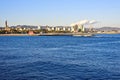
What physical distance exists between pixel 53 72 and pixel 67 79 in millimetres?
3315

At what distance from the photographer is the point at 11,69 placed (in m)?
27.1

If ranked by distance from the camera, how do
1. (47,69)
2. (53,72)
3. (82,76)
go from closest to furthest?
(82,76)
(53,72)
(47,69)

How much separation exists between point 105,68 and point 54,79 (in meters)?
7.56

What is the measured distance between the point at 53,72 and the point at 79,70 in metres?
2.79

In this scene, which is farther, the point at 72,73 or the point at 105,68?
the point at 105,68

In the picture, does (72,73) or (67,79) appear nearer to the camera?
(67,79)

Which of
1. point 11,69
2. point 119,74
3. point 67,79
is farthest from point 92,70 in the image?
point 11,69

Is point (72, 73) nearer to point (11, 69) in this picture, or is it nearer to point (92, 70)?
point (92, 70)

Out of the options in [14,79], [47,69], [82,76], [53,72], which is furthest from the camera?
[47,69]

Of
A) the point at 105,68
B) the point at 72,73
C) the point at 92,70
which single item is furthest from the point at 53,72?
the point at 105,68

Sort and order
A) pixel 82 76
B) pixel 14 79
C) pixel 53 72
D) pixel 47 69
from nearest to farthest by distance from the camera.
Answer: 1. pixel 14 79
2. pixel 82 76
3. pixel 53 72
4. pixel 47 69

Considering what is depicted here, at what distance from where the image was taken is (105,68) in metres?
27.9

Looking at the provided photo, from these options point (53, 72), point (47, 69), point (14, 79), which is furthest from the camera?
point (47, 69)

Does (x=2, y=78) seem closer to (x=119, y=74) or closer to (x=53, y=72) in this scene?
(x=53, y=72)
